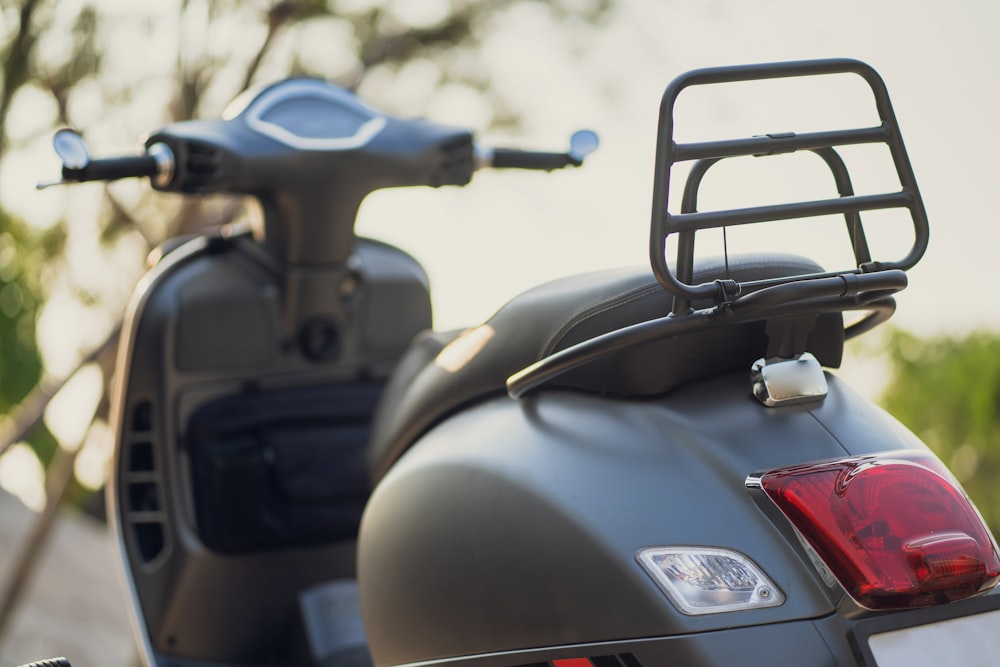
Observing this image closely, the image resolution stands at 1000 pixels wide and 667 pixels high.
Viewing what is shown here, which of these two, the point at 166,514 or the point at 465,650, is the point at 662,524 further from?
the point at 166,514

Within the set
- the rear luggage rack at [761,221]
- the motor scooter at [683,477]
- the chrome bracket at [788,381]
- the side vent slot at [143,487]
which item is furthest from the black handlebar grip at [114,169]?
the chrome bracket at [788,381]

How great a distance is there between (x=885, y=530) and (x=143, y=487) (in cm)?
154

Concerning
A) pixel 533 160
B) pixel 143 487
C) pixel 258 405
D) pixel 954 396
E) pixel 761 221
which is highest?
pixel 761 221

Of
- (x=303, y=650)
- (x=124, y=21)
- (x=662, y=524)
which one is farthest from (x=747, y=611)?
(x=124, y=21)

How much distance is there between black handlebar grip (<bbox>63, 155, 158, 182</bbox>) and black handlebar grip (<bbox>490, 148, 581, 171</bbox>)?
27.7 inches

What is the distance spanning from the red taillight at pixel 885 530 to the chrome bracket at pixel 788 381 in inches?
3.6

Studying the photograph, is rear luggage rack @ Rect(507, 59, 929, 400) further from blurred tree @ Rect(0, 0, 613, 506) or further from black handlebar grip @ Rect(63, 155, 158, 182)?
blurred tree @ Rect(0, 0, 613, 506)

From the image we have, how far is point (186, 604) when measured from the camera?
2148 mm

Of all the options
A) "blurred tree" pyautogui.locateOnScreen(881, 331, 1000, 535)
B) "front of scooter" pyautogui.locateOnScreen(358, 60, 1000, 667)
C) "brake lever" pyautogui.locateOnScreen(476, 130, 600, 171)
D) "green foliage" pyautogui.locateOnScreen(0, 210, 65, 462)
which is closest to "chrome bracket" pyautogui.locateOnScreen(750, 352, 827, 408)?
"front of scooter" pyautogui.locateOnScreen(358, 60, 1000, 667)

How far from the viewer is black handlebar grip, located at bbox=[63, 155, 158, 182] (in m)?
1.90

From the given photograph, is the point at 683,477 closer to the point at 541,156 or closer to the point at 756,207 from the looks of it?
the point at 756,207

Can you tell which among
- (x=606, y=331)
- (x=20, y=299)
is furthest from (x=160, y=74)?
(x=606, y=331)

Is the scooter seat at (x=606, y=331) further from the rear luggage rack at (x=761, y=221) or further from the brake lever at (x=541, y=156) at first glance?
the brake lever at (x=541, y=156)

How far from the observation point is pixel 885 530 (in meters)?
1.08
